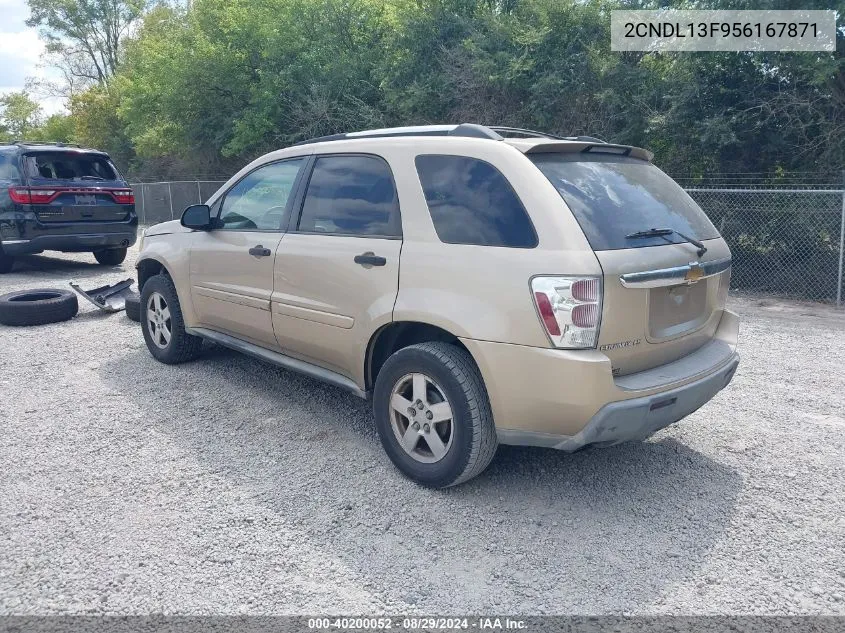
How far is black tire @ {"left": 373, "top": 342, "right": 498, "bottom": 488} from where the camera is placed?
Result: 3242mm

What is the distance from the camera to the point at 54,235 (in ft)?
32.5

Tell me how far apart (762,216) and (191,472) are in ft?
29.5

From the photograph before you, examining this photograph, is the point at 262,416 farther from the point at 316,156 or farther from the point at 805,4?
the point at 805,4

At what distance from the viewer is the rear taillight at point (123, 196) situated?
10.6 metres

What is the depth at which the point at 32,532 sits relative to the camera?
3.12 m

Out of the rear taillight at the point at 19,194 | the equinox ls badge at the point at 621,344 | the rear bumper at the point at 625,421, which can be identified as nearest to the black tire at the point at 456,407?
the rear bumper at the point at 625,421

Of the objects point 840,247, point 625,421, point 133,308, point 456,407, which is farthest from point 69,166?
point 840,247

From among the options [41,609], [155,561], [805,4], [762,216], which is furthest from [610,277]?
[805,4]

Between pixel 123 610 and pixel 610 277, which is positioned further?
pixel 610 277

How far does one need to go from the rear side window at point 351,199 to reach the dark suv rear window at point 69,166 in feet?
24.9

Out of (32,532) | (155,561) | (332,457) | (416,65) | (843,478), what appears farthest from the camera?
(416,65)

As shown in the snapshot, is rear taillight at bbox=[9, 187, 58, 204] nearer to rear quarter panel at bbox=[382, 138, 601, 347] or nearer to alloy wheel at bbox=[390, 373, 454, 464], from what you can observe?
rear quarter panel at bbox=[382, 138, 601, 347]

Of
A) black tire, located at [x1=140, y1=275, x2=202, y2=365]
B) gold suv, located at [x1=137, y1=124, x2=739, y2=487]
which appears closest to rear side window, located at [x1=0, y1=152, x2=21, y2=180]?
black tire, located at [x1=140, y1=275, x2=202, y2=365]

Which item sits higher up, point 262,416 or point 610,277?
point 610,277
